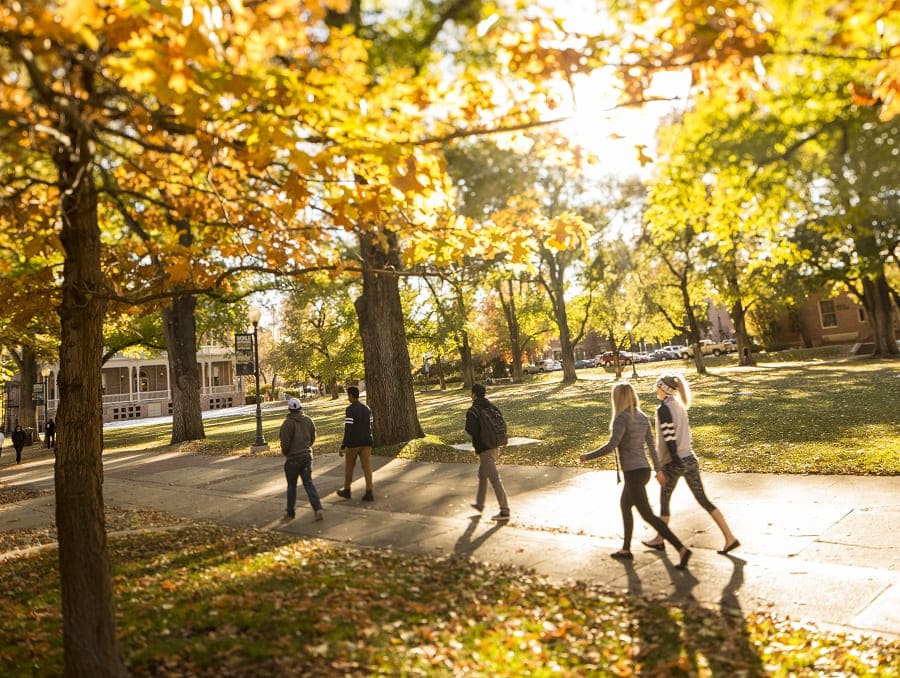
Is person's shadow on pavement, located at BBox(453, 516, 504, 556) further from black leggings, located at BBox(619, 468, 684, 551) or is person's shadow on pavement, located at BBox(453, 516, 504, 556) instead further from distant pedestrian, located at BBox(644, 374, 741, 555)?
distant pedestrian, located at BBox(644, 374, 741, 555)

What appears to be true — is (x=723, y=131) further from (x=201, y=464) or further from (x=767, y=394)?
(x=201, y=464)

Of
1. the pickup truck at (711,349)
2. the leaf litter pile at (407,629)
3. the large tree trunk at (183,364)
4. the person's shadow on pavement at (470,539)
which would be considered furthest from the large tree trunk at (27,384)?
the pickup truck at (711,349)

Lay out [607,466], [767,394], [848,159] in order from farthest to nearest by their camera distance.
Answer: [767,394] < [848,159] < [607,466]

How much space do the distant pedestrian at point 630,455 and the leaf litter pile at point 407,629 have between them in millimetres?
1041

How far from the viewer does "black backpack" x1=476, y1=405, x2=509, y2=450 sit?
29.8 feet

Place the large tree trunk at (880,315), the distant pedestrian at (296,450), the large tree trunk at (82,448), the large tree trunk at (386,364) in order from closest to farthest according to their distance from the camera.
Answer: the large tree trunk at (82,448), the distant pedestrian at (296,450), the large tree trunk at (386,364), the large tree trunk at (880,315)

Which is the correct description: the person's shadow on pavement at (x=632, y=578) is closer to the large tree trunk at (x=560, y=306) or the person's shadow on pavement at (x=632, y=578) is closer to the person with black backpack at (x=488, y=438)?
the person with black backpack at (x=488, y=438)

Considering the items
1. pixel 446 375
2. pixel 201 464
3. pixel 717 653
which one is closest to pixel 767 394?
pixel 201 464

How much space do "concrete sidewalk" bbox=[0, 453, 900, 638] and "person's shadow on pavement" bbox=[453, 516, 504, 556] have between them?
23 mm

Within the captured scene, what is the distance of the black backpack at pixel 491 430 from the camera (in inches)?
357

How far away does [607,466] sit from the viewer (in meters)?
12.4

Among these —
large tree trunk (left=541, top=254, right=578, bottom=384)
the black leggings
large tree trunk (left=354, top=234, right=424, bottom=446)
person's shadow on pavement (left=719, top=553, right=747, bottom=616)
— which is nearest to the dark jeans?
the black leggings

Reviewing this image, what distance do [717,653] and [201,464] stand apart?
1482 centimetres

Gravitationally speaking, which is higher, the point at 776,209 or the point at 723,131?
the point at 723,131
